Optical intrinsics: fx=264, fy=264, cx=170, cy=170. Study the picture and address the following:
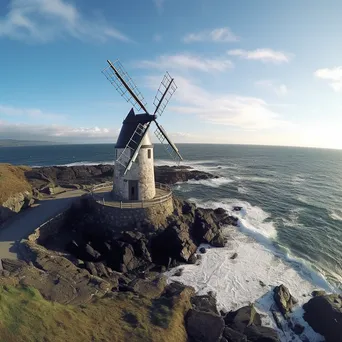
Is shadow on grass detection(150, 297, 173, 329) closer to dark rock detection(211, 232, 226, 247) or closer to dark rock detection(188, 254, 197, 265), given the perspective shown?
dark rock detection(188, 254, 197, 265)

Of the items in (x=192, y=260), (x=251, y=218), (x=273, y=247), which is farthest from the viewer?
(x=251, y=218)

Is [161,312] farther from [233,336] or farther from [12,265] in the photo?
[12,265]

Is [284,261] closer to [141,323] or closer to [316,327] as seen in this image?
[316,327]

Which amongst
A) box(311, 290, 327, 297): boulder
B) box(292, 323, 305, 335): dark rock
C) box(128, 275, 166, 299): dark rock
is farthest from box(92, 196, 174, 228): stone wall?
box(311, 290, 327, 297): boulder

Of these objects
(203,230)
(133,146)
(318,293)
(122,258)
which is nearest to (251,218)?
(203,230)

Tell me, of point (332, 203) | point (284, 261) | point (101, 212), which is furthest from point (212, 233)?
point (332, 203)

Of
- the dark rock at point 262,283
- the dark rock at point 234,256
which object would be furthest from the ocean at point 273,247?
the dark rock at point 234,256
